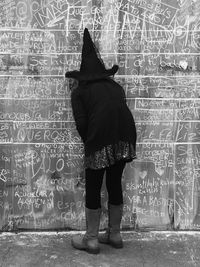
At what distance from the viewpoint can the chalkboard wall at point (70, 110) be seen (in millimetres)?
4645

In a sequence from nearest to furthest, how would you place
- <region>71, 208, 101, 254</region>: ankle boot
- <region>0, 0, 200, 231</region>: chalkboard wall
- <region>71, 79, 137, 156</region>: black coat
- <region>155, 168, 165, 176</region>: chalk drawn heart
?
<region>71, 79, 137, 156</region>: black coat → <region>71, 208, 101, 254</region>: ankle boot → <region>0, 0, 200, 231</region>: chalkboard wall → <region>155, 168, 165, 176</region>: chalk drawn heart

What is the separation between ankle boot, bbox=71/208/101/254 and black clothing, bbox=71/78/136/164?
607mm

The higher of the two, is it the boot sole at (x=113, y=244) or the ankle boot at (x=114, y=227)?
the ankle boot at (x=114, y=227)

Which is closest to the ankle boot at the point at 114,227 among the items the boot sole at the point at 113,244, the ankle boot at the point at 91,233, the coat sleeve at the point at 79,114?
the boot sole at the point at 113,244

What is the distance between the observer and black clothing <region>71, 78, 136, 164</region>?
161 inches

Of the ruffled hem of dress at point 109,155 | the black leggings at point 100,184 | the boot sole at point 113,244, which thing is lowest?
the boot sole at point 113,244

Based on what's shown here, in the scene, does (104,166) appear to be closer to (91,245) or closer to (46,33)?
(91,245)

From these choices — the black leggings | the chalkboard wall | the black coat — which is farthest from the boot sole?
the black coat

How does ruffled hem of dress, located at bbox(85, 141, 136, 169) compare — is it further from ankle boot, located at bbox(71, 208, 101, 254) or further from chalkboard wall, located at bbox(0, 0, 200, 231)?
chalkboard wall, located at bbox(0, 0, 200, 231)

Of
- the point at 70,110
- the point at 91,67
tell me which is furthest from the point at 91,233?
the point at 91,67

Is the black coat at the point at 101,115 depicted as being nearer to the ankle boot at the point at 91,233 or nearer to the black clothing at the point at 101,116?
the black clothing at the point at 101,116

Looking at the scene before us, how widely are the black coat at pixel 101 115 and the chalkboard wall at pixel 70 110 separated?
1.87 ft

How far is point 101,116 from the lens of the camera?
4.06 m

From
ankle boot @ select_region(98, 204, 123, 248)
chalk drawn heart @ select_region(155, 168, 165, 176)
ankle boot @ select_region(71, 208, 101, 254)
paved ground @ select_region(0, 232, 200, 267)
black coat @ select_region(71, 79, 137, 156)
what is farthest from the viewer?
chalk drawn heart @ select_region(155, 168, 165, 176)
